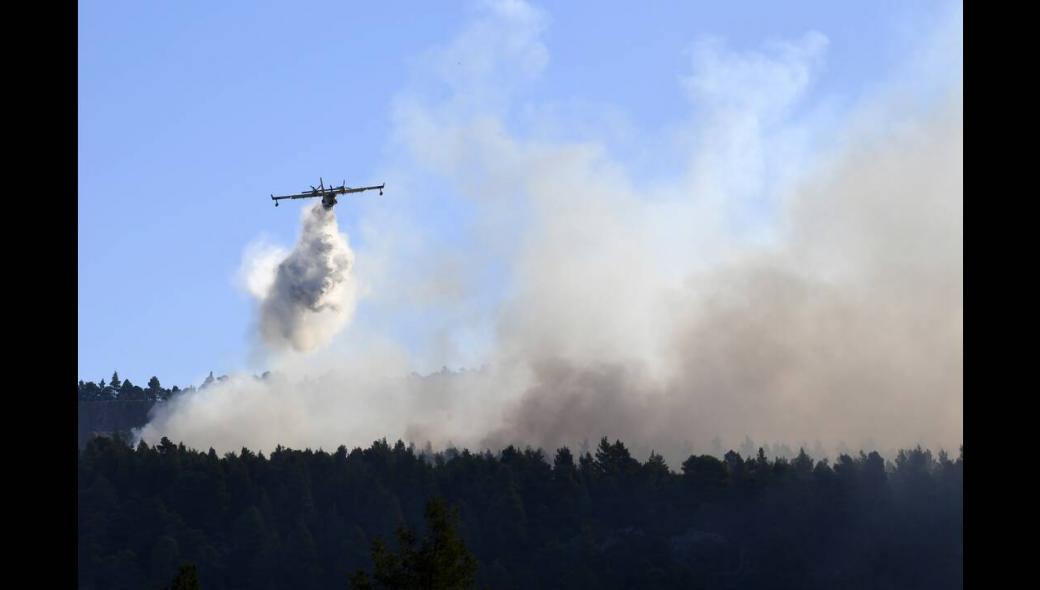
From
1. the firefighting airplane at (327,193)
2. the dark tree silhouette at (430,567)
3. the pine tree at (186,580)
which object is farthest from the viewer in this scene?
the firefighting airplane at (327,193)

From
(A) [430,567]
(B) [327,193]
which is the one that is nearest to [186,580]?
(A) [430,567]

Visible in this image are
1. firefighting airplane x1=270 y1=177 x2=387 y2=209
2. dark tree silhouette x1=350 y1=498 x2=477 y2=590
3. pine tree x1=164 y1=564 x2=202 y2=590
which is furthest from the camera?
firefighting airplane x1=270 y1=177 x2=387 y2=209

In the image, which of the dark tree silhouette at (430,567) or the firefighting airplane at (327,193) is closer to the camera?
the dark tree silhouette at (430,567)

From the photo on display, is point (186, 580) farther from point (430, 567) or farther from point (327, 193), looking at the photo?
point (327, 193)

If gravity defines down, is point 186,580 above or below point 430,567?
below

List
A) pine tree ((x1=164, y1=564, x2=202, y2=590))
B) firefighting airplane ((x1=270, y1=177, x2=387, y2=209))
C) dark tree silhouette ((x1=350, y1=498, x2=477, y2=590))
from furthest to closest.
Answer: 1. firefighting airplane ((x1=270, y1=177, x2=387, y2=209))
2. dark tree silhouette ((x1=350, y1=498, x2=477, y2=590))
3. pine tree ((x1=164, y1=564, x2=202, y2=590))

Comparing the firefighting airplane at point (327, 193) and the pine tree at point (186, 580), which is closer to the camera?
the pine tree at point (186, 580)

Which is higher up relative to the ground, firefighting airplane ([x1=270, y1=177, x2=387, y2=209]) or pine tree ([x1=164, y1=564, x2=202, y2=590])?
firefighting airplane ([x1=270, y1=177, x2=387, y2=209])

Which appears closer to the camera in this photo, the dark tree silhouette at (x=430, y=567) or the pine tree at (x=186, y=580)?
the pine tree at (x=186, y=580)

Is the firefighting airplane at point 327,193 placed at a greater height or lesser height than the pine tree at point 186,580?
greater

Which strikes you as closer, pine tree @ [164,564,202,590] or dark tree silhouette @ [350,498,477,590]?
pine tree @ [164,564,202,590]

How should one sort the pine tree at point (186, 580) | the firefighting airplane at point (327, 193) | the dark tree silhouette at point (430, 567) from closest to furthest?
1. the pine tree at point (186, 580)
2. the dark tree silhouette at point (430, 567)
3. the firefighting airplane at point (327, 193)
